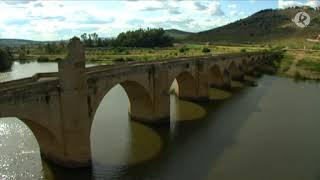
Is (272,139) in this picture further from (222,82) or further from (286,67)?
(286,67)

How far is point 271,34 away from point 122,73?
133416 mm

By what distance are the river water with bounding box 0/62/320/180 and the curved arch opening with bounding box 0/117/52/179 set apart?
0.05 meters

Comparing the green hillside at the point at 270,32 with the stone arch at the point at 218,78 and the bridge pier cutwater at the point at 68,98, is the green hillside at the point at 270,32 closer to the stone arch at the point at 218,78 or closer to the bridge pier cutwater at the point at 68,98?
the stone arch at the point at 218,78

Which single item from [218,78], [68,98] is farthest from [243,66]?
[68,98]

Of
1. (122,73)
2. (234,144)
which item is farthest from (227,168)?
(122,73)

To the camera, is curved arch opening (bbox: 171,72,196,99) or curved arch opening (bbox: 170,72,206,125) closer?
curved arch opening (bbox: 170,72,206,125)

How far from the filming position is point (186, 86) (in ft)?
143

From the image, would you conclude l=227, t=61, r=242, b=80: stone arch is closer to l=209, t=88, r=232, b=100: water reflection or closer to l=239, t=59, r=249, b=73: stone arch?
l=239, t=59, r=249, b=73: stone arch

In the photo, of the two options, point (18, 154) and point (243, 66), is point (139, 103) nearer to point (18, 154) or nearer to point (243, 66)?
point (18, 154)

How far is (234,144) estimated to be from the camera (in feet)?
92.1

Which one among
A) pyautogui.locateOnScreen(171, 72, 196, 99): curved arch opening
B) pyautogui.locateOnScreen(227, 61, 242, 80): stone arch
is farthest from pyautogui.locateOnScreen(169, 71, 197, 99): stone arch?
pyautogui.locateOnScreen(227, 61, 242, 80): stone arch

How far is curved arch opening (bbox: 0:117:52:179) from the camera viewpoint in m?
21.3

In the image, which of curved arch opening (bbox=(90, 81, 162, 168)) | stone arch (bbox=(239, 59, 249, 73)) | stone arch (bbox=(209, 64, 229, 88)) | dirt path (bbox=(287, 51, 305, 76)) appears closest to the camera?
curved arch opening (bbox=(90, 81, 162, 168))

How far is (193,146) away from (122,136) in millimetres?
5155
